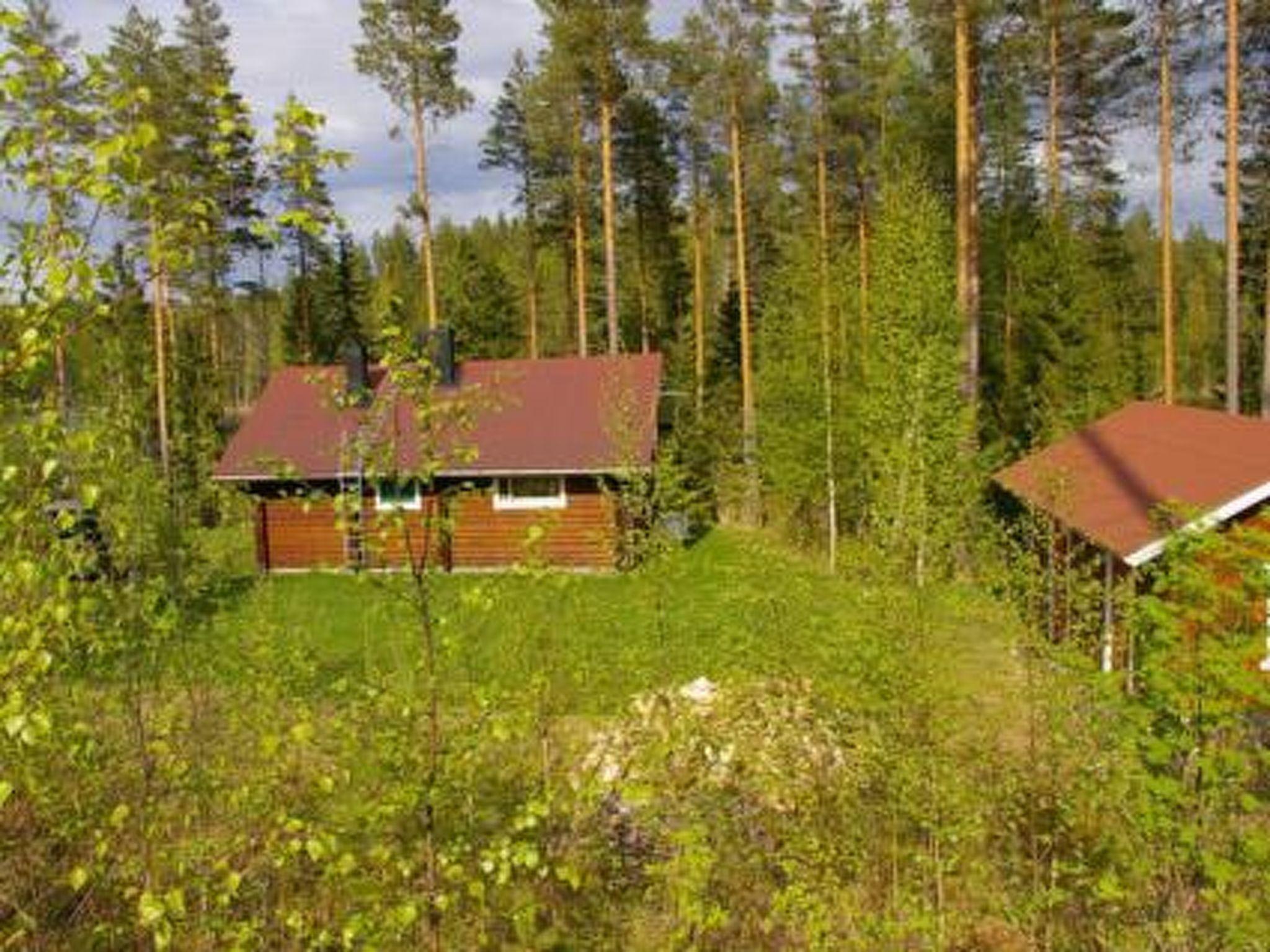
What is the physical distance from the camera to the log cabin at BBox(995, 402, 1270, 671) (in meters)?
12.1

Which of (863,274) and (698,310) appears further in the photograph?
(698,310)

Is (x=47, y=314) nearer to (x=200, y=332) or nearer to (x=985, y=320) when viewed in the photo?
(x=985, y=320)

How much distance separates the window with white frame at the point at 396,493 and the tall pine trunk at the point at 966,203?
15.4 m

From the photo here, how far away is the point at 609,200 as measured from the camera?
86.7ft

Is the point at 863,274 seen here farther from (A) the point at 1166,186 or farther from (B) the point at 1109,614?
(B) the point at 1109,614

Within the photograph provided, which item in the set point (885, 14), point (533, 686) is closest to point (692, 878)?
point (533, 686)

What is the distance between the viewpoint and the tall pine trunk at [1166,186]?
73.0ft

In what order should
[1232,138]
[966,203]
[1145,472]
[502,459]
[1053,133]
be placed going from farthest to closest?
[1053,133] < [502,459] < [1232,138] < [966,203] < [1145,472]

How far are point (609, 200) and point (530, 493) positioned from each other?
8.78 metres

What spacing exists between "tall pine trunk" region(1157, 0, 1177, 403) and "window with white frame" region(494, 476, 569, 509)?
13.8m

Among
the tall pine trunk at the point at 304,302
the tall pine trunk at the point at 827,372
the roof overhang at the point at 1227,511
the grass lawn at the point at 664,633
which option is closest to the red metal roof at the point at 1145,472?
the roof overhang at the point at 1227,511

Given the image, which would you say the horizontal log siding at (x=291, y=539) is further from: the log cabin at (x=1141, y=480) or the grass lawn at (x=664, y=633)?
the log cabin at (x=1141, y=480)

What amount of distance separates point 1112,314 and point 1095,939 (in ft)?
85.2

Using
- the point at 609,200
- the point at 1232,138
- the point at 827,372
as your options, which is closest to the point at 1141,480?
the point at 827,372
